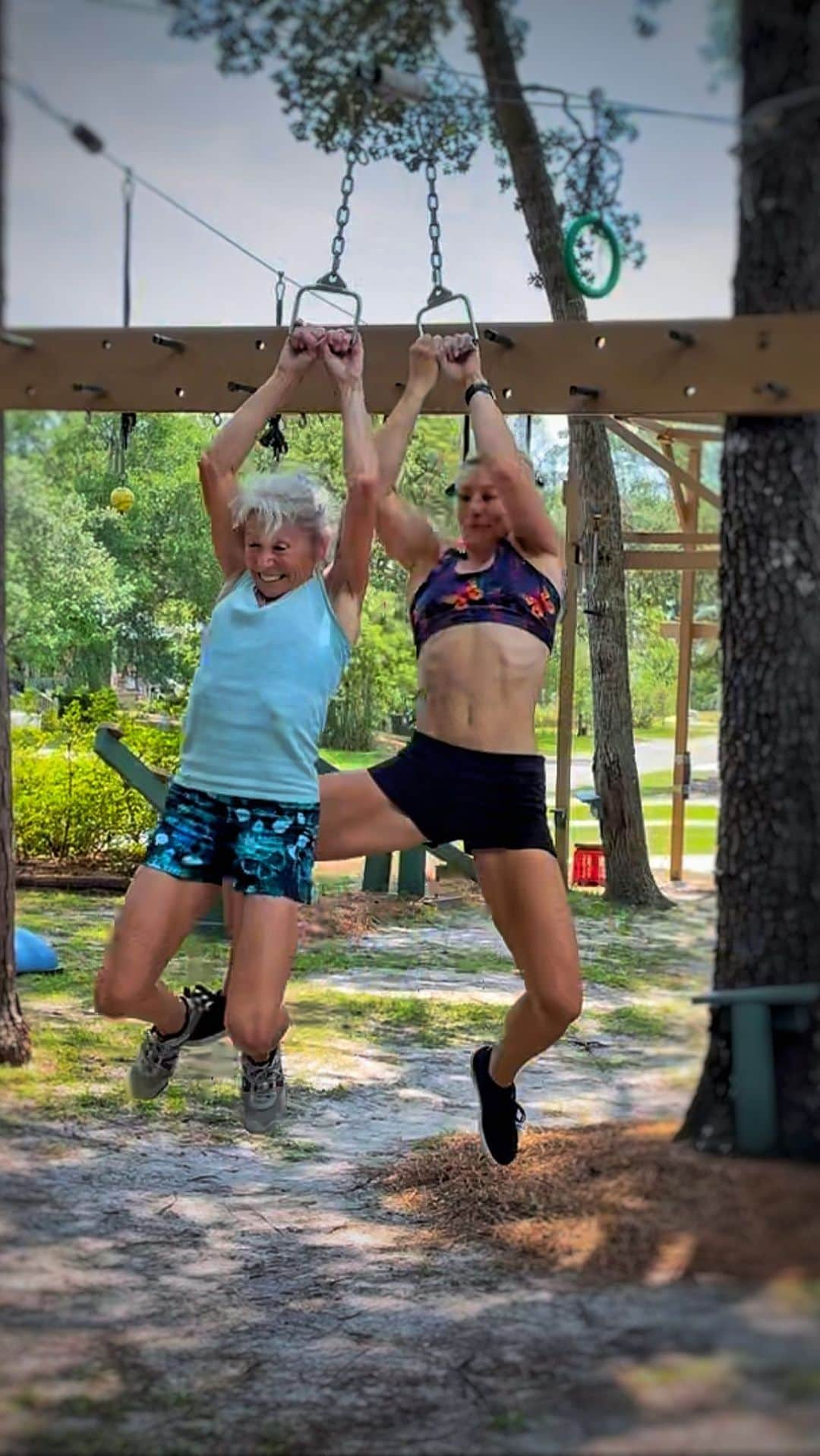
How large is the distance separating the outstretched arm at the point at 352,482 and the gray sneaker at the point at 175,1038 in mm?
755

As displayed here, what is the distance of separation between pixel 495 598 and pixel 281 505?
0.45 metres

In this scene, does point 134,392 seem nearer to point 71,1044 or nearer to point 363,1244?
point 363,1244

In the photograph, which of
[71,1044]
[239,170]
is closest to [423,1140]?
[71,1044]

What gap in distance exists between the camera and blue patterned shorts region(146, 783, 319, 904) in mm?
2820

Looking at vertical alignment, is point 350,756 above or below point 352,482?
below

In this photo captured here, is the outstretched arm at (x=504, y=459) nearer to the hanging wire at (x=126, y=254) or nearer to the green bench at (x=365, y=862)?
the hanging wire at (x=126, y=254)

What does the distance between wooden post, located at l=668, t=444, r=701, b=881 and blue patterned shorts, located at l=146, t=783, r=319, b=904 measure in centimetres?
91

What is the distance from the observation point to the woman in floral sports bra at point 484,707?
2963 millimetres

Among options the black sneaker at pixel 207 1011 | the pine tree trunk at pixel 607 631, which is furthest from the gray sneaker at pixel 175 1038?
the pine tree trunk at pixel 607 631

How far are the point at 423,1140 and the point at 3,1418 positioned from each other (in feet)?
7.38

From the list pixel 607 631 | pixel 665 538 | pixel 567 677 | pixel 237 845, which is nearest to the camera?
pixel 237 845

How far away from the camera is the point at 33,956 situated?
6.16 meters

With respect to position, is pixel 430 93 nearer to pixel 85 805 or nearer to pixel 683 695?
pixel 683 695

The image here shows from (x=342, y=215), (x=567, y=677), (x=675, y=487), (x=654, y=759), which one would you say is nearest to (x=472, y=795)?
(x=342, y=215)
